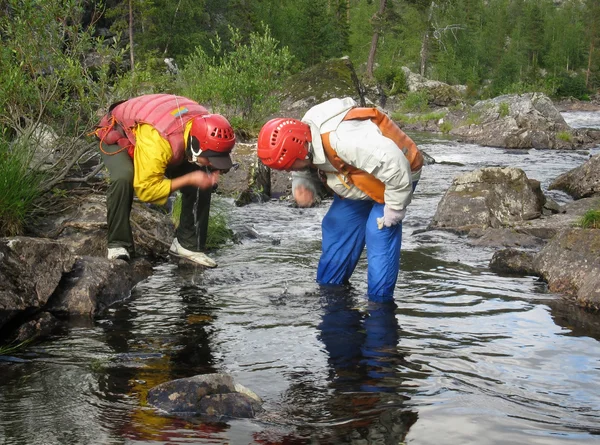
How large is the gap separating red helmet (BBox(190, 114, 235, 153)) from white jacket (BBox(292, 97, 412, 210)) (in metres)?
0.76

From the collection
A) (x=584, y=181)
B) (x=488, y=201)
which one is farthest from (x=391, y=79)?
(x=488, y=201)

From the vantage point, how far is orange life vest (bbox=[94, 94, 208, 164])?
6.73 meters

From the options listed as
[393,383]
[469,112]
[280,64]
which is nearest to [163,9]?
[469,112]

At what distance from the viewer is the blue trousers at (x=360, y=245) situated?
6.37 metres

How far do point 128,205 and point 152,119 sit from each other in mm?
879

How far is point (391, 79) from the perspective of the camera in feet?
156

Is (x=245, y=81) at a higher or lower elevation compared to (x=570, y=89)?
lower

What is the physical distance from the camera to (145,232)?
8.44m

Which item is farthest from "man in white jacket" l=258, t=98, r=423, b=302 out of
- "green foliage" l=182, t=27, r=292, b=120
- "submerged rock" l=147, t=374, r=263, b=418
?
"green foliage" l=182, t=27, r=292, b=120

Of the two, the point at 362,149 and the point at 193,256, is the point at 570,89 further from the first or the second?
the point at 362,149

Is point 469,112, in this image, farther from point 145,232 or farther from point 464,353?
point 464,353

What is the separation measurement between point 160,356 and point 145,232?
3.20 metres

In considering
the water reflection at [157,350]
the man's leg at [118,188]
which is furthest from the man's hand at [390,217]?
the man's leg at [118,188]

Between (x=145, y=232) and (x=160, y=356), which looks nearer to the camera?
(x=160, y=356)
